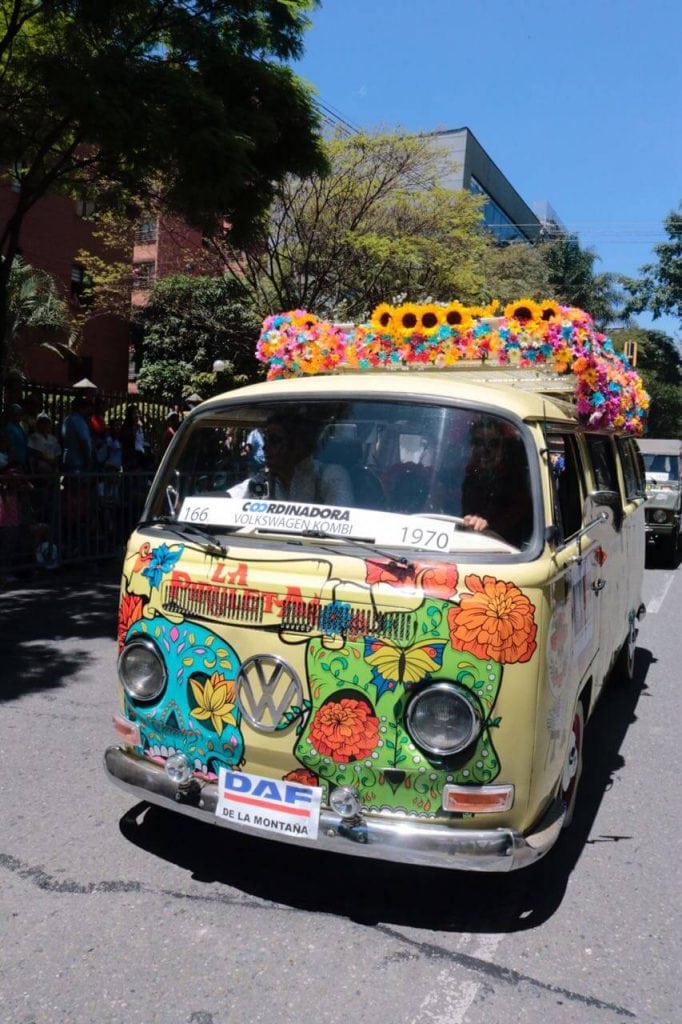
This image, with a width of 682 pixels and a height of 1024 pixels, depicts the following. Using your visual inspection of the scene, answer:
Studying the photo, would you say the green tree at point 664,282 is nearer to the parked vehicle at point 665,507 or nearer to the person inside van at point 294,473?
the parked vehicle at point 665,507

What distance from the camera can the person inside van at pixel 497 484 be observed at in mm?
3434

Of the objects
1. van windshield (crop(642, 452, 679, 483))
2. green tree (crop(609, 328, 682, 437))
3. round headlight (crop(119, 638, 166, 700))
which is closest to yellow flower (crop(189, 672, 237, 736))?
round headlight (crop(119, 638, 166, 700))

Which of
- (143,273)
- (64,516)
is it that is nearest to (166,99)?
(64,516)

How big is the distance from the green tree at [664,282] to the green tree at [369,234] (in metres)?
16.2

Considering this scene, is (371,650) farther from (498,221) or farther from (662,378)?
(662,378)

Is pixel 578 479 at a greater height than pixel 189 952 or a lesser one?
greater

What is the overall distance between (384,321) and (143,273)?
79.8 ft

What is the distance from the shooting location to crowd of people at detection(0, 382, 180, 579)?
30.9 feet

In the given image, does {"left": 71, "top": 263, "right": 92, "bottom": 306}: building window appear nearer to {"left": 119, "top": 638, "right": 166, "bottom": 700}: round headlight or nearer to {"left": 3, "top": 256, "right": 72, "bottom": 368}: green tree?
{"left": 3, "top": 256, "right": 72, "bottom": 368}: green tree

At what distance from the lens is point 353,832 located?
308 cm

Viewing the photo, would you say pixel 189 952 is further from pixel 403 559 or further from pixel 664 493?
pixel 664 493

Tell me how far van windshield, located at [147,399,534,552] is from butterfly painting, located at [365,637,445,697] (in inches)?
16.4

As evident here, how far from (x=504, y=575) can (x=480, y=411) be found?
2.53 ft

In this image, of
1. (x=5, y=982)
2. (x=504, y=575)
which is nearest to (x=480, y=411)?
(x=504, y=575)
